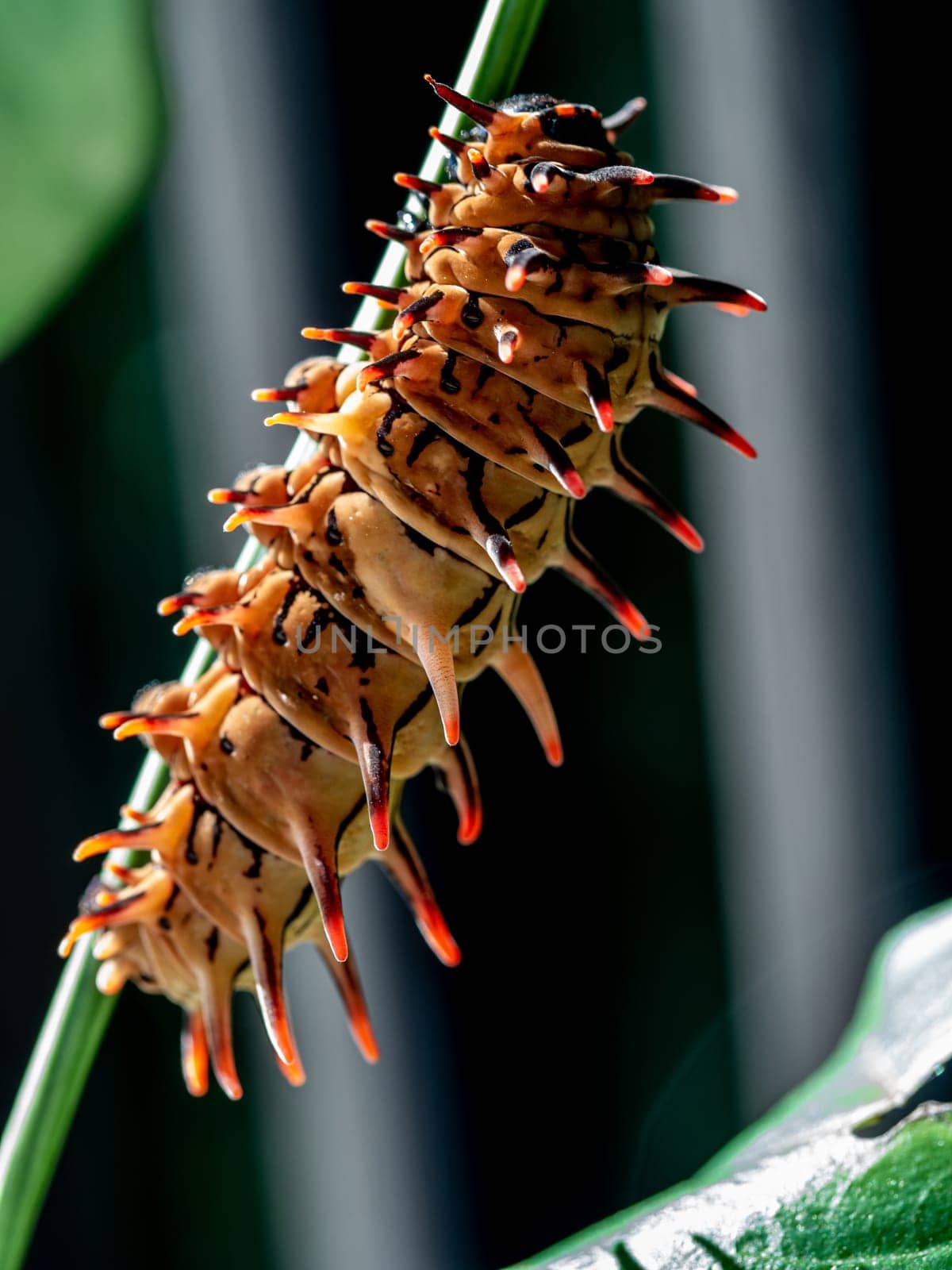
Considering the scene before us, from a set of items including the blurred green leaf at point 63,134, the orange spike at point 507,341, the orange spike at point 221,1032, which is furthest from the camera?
the blurred green leaf at point 63,134

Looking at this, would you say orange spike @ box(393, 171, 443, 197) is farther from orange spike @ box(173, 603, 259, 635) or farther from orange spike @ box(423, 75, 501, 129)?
orange spike @ box(173, 603, 259, 635)

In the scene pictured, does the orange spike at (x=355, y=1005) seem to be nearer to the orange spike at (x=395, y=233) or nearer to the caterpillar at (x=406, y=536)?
the caterpillar at (x=406, y=536)

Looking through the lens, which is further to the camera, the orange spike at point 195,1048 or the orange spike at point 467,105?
the orange spike at point 195,1048

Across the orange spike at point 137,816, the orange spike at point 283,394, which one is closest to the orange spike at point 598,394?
the orange spike at point 283,394

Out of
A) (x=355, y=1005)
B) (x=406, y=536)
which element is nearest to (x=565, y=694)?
(x=355, y=1005)

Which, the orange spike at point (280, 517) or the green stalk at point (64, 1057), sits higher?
the orange spike at point (280, 517)

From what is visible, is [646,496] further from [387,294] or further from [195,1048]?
[195,1048]
